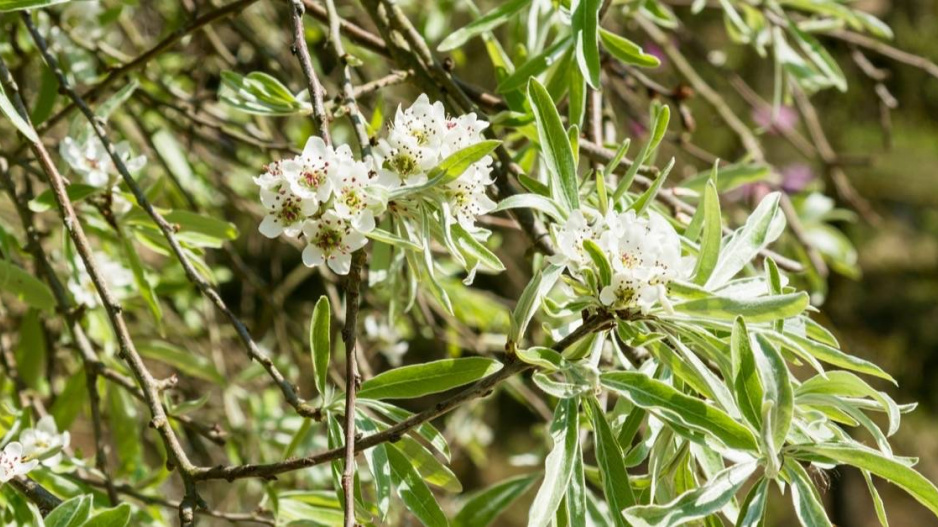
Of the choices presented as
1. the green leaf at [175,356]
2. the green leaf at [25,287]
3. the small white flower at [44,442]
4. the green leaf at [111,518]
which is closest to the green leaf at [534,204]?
the green leaf at [111,518]

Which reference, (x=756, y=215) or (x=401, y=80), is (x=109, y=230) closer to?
(x=401, y=80)

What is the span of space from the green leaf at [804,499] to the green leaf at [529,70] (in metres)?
0.58

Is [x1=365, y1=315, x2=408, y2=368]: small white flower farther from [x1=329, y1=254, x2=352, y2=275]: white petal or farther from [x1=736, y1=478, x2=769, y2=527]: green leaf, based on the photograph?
[x1=736, y1=478, x2=769, y2=527]: green leaf

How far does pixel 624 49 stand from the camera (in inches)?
46.5

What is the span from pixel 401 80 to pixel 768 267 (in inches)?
21.3

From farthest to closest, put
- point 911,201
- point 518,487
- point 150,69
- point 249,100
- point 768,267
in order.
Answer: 1. point 911,201
2. point 150,69
3. point 518,487
4. point 249,100
5. point 768,267

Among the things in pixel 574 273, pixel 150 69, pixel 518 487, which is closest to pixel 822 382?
pixel 574 273

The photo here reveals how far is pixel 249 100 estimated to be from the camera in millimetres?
1146

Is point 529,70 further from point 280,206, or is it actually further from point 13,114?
point 13,114

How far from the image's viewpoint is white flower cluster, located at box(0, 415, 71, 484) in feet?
3.18

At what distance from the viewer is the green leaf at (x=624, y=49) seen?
116 centimetres

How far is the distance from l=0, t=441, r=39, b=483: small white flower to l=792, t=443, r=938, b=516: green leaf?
75cm

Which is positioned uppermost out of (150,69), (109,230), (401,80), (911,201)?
(150,69)

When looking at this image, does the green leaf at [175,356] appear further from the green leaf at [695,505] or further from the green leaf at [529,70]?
the green leaf at [695,505]
